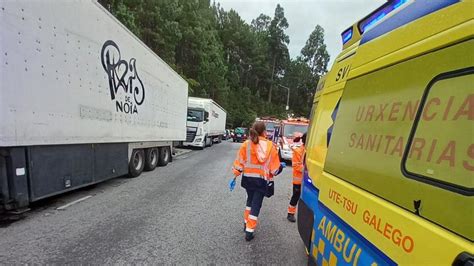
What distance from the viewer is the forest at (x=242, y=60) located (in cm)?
4144

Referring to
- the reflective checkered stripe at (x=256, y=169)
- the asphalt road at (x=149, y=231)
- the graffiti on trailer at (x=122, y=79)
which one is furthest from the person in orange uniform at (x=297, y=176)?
the graffiti on trailer at (x=122, y=79)

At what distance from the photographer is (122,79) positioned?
8.57 m

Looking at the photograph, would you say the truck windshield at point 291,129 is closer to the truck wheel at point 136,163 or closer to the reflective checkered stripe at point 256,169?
the truck wheel at point 136,163

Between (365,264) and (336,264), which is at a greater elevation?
(365,264)

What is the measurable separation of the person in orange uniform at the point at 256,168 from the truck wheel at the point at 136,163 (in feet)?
18.5

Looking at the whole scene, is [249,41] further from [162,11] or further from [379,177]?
[379,177]

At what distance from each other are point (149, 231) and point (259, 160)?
6.49ft

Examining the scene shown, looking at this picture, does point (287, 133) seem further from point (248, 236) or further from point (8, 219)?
point (8, 219)

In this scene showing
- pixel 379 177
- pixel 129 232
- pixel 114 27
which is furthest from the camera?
pixel 114 27

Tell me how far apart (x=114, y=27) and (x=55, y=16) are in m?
2.31

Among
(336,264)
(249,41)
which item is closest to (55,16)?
(336,264)

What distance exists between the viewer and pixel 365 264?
1.84 metres

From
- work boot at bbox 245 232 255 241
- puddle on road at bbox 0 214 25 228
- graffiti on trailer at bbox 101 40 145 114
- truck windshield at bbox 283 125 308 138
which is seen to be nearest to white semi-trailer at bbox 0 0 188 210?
graffiti on trailer at bbox 101 40 145 114

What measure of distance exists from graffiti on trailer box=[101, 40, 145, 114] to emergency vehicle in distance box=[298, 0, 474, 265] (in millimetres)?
6559
